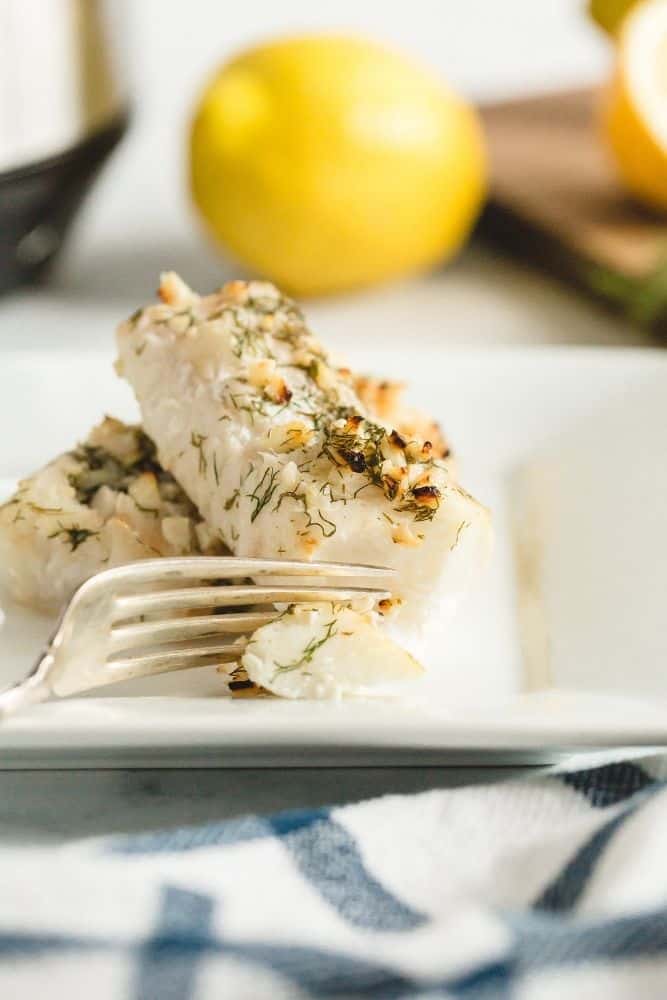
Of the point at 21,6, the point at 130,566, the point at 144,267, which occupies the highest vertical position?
the point at 21,6

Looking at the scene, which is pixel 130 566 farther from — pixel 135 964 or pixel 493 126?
pixel 493 126

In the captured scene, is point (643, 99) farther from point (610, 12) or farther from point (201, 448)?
point (201, 448)

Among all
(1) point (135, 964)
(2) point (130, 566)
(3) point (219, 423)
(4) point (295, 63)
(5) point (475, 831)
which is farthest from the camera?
(4) point (295, 63)

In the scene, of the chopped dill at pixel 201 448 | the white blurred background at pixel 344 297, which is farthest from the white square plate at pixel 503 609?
the white blurred background at pixel 344 297

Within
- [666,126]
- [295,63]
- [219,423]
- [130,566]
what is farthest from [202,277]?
[130,566]

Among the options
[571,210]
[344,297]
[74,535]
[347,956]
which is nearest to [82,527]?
[74,535]

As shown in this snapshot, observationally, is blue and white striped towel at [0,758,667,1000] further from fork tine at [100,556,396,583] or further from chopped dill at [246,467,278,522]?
chopped dill at [246,467,278,522]

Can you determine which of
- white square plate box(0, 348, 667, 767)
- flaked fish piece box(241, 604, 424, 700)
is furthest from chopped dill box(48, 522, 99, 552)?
flaked fish piece box(241, 604, 424, 700)

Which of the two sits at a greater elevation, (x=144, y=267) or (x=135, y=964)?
(x=135, y=964)
